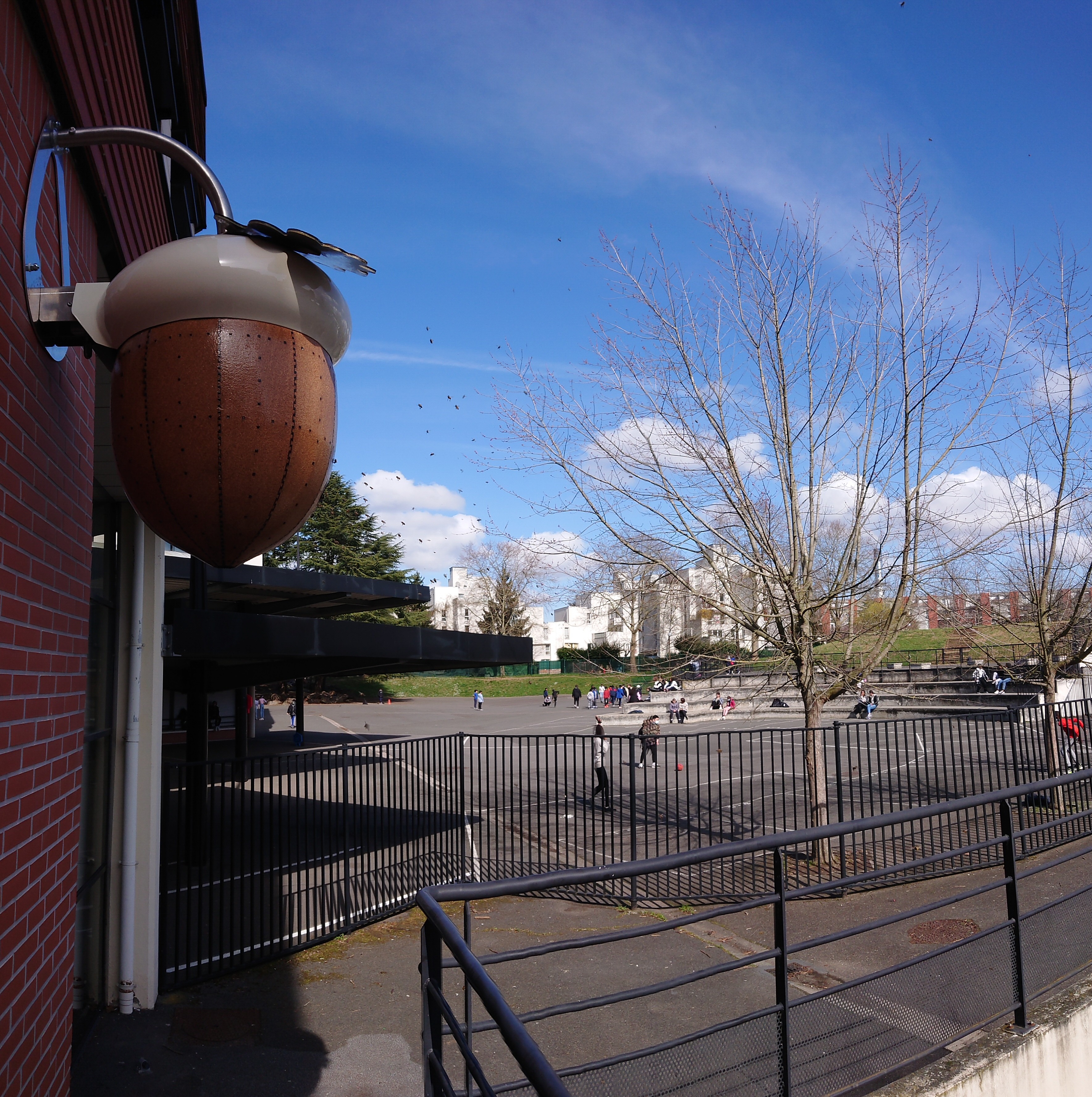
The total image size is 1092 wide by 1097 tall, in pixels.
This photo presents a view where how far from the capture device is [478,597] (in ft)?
280

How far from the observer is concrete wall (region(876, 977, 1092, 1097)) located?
393cm

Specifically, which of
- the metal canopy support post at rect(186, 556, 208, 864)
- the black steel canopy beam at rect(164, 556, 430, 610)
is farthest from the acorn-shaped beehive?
the black steel canopy beam at rect(164, 556, 430, 610)

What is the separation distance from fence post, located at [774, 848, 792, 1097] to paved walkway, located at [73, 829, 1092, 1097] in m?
1.07

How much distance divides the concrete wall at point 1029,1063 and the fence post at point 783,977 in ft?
1.79

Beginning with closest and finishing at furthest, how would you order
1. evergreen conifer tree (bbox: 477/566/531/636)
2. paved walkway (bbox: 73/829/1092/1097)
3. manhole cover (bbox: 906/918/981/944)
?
paved walkway (bbox: 73/829/1092/1097) < manhole cover (bbox: 906/918/981/944) < evergreen conifer tree (bbox: 477/566/531/636)

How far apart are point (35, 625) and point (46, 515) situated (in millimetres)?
412

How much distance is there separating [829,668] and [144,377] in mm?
8963

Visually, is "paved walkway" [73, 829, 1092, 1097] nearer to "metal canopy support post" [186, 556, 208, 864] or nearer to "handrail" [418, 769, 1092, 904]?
"handrail" [418, 769, 1092, 904]

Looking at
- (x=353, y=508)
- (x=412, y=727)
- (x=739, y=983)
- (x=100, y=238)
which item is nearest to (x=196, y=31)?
(x=100, y=238)

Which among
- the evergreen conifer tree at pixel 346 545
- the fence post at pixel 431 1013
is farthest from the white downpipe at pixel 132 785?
the evergreen conifer tree at pixel 346 545

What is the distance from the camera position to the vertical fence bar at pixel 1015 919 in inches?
171

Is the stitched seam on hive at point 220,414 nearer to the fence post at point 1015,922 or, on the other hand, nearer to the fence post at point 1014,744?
the fence post at point 1015,922

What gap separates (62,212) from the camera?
2.99 m

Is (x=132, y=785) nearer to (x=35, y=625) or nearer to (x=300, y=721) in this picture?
(x=35, y=625)
